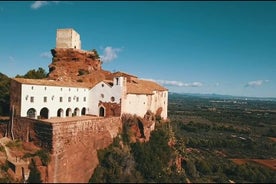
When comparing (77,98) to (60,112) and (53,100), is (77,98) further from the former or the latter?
(53,100)

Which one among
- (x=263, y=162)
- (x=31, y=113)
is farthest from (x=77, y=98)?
(x=263, y=162)

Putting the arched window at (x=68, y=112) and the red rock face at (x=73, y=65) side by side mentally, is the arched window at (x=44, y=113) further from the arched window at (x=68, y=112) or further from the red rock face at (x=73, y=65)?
the red rock face at (x=73, y=65)

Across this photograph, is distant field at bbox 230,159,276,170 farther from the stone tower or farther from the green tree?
the green tree

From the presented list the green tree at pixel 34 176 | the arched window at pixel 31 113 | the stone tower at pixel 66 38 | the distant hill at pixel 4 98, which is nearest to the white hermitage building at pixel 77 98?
the arched window at pixel 31 113

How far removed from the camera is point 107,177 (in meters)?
28.2

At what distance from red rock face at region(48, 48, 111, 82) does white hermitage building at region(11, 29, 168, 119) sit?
579 centimetres

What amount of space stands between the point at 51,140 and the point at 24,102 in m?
7.09

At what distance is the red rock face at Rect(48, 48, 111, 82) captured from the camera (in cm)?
4166

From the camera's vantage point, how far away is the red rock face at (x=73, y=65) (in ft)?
137

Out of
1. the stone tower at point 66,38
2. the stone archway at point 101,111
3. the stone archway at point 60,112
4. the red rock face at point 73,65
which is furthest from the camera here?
the stone tower at point 66,38

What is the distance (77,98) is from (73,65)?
10.7m

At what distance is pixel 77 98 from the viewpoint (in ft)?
115

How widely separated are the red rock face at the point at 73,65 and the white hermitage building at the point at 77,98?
228 inches

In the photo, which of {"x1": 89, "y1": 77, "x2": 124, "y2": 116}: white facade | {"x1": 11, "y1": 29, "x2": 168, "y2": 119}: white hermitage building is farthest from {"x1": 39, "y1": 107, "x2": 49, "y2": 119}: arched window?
{"x1": 89, "y1": 77, "x2": 124, "y2": 116}: white facade
